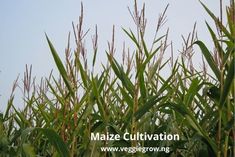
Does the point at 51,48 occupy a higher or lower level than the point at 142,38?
lower

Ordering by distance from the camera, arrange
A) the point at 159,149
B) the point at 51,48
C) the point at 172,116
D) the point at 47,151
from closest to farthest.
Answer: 1. the point at 51,48
2. the point at 159,149
3. the point at 172,116
4. the point at 47,151

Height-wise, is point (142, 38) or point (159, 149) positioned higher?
point (142, 38)

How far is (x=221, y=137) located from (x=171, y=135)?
301mm

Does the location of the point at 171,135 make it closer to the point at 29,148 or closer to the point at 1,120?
the point at 29,148

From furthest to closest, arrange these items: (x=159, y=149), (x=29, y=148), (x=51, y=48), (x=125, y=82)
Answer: (x=159, y=149) < (x=125, y=82) < (x=29, y=148) < (x=51, y=48)

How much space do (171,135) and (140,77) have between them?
1.34 feet

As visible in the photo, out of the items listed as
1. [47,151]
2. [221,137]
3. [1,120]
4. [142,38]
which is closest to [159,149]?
[221,137]

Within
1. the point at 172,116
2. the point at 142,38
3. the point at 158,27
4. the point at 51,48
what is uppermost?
the point at 158,27

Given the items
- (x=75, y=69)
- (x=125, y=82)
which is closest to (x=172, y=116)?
(x=125, y=82)

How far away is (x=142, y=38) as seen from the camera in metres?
1.55

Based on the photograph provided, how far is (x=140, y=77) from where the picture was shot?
4.80 feet

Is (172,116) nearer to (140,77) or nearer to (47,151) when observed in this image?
(140,77)

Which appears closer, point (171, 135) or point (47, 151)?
point (171, 135)

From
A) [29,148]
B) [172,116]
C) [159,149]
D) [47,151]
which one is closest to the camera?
[29,148]
